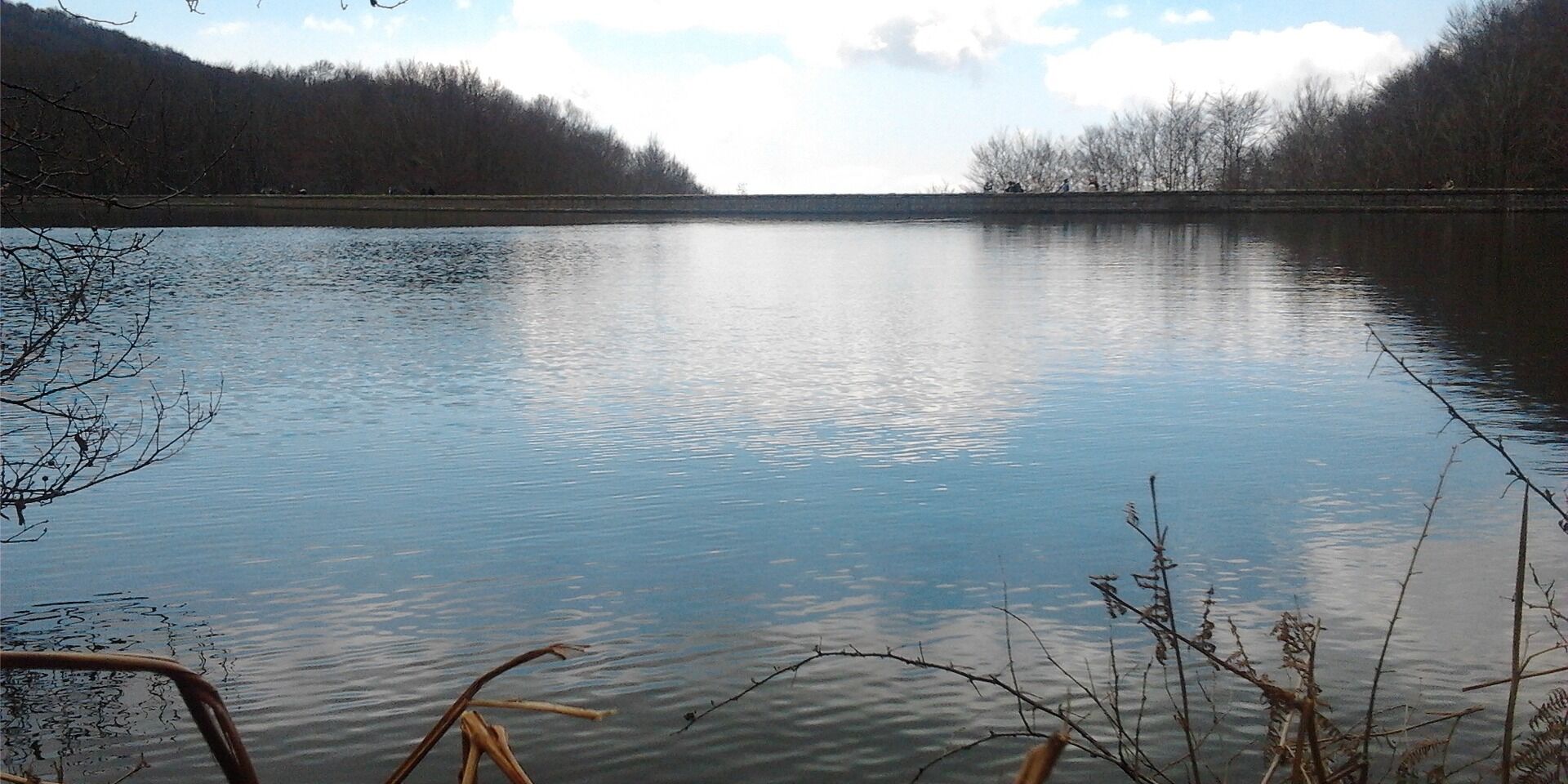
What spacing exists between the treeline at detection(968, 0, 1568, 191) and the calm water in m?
47.8

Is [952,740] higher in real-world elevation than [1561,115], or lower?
lower

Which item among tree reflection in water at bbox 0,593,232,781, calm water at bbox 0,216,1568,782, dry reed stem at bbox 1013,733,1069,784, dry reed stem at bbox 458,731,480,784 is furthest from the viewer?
calm water at bbox 0,216,1568,782

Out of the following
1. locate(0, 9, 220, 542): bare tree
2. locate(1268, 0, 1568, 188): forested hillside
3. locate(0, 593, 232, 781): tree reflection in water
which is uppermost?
locate(1268, 0, 1568, 188): forested hillside

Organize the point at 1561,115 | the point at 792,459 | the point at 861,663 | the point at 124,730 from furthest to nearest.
Answer: 1. the point at 1561,115
2. the point at 792,459
3. the point at 861,663
4. the point at 124,730

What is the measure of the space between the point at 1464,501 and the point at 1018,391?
4535mm

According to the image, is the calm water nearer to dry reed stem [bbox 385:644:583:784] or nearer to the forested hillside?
dry reed stem [bbox 385:644:583:784]

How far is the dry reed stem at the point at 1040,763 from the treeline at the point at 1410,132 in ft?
196

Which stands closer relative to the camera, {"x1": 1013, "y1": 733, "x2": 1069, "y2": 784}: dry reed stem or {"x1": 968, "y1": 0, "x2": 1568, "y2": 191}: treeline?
{"x1": 1013, "y1": 733, "x2": 1069, "y2": 784}: dry reed stem

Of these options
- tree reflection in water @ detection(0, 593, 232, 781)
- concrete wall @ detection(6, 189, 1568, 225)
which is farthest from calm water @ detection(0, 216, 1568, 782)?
concrete wall @ detection(6, 189, 1568, 225)

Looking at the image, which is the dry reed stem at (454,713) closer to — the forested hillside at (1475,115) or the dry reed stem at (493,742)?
the dry reed stem at (493,742)

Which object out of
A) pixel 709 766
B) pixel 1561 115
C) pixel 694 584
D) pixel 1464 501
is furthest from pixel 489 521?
pixel 1561 115

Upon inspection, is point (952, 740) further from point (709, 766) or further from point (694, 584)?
point (694, 584)

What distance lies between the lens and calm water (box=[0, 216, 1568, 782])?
5.30 metres

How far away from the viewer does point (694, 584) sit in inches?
263
